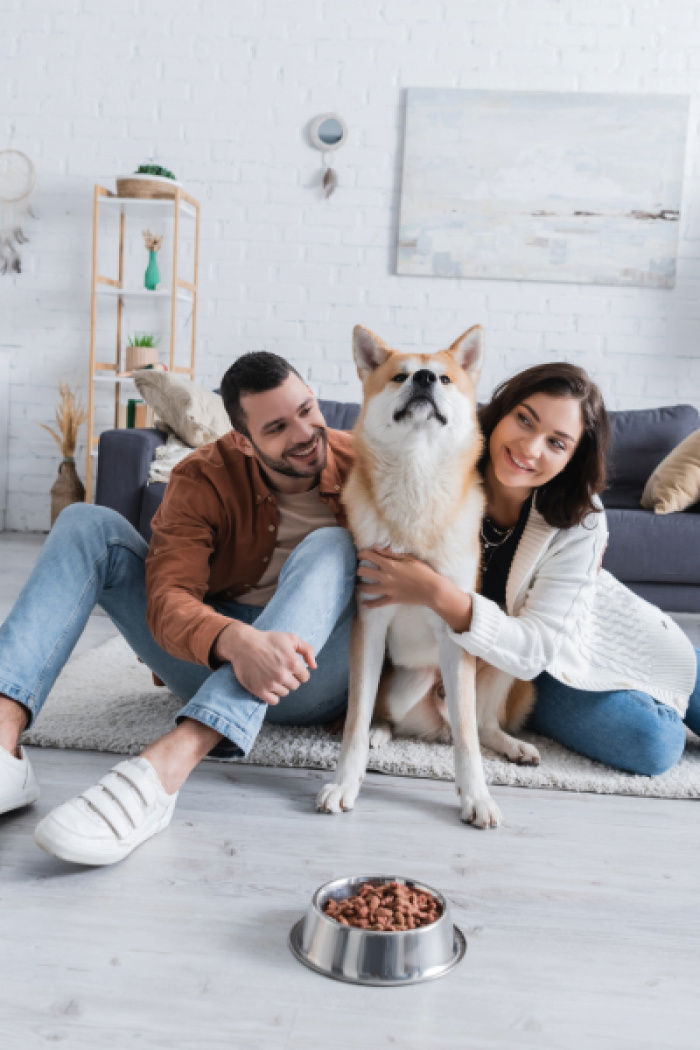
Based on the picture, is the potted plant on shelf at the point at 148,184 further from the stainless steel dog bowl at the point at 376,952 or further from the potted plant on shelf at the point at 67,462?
the stainless steel dog bowl at the point at 376,952

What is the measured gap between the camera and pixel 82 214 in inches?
167

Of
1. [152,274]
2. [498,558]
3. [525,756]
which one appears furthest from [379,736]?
[152,274]

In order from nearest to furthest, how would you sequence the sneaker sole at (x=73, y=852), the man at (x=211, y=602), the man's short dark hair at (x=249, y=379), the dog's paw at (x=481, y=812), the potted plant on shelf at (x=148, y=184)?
the sneaker sole at (x=73, y=852), the man at (x=211, y=602), the dog's paw at (x=481, y=812), the man's short dark hair at (x=249, y=379), the potted plant on shelf at (x=148, y=184)

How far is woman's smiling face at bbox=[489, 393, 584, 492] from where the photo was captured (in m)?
1.44

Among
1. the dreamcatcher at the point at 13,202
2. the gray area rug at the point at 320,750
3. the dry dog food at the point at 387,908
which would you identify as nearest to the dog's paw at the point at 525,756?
the gray area rug at the point at 320,750

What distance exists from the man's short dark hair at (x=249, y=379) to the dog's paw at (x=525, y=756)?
76 centimetres

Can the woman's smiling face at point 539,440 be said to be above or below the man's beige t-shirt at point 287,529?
above

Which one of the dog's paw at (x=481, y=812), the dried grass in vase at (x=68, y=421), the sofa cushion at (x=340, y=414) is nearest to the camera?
the dog's paw at (x=481, y=812)

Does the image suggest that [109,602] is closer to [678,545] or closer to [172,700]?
[172,700]

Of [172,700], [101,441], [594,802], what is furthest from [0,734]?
[101,441]

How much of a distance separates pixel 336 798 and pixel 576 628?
1.80 ft

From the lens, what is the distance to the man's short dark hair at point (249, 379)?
1445 millimetres

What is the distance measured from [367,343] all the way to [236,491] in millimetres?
345

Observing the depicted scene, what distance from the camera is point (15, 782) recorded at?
1249mm
